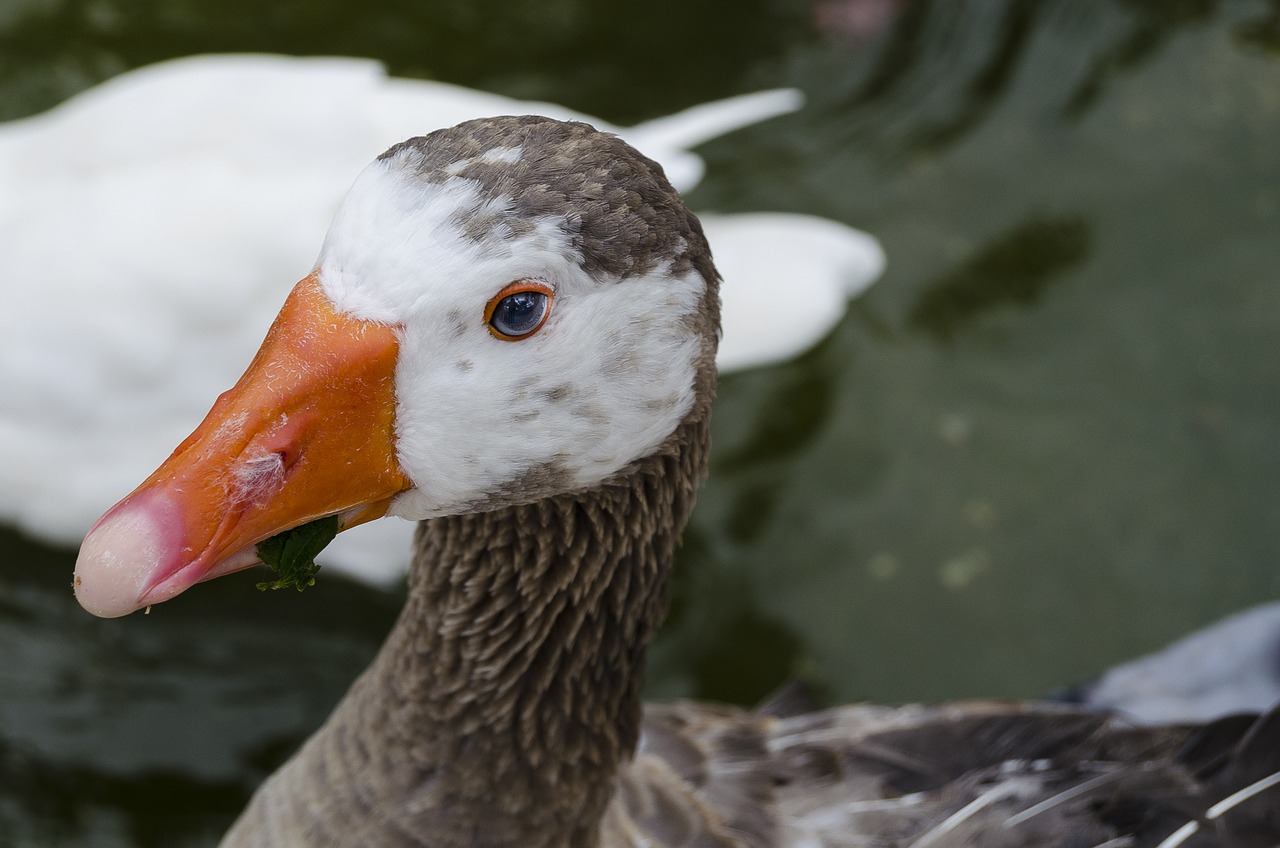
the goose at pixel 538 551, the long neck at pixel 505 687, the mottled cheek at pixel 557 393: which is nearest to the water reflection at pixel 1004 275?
the goose at pixel 538 551

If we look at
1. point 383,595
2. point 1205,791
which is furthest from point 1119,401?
point 383,595

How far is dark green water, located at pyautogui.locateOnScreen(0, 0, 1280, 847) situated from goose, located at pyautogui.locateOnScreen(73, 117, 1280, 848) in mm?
910

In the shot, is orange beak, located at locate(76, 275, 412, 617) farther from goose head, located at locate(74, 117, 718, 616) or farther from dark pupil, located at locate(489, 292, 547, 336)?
dark pupil, located at locate(489, 292, 547, 336)

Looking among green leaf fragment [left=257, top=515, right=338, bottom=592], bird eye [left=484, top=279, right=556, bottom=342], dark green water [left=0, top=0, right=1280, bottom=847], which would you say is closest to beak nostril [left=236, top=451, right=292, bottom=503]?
A: green leaf fragment [left=257, top=515, right=338, bottom=592]

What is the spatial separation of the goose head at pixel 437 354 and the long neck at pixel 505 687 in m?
0.28

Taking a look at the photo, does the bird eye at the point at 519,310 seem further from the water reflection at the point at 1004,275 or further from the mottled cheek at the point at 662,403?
the water reflection at the point at 1004,275

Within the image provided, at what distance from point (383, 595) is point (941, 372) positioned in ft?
5.52

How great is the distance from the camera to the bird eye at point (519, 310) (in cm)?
132

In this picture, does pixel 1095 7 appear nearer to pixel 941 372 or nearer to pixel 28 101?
pixel 941 372

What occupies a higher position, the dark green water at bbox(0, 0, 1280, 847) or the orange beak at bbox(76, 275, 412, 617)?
the dark green water at bbox(0, 0, 1280, 847)

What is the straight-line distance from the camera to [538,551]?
1707mm

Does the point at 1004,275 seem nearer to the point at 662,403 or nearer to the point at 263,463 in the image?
the point at 662,403

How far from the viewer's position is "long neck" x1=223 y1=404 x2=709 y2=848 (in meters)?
1.72

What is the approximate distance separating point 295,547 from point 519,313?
0.40 m
